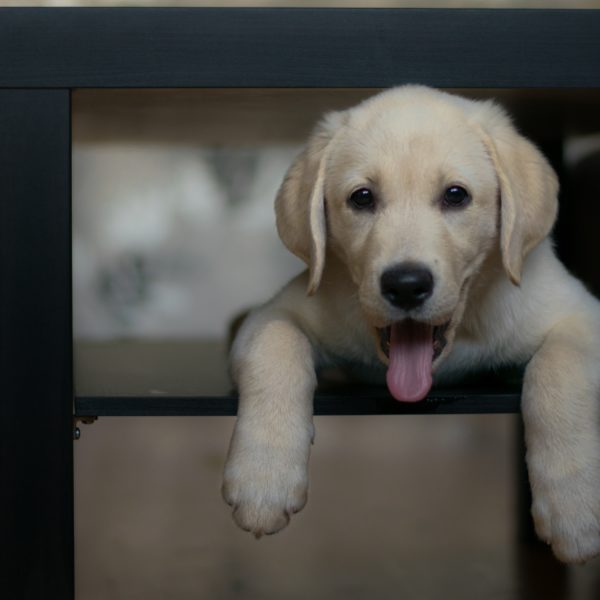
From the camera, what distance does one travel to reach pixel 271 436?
75.4 inches

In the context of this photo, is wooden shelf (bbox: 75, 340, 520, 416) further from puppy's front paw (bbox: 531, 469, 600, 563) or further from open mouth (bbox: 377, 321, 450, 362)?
puppy's front paw (bbox: 531, 469, 600, 563)

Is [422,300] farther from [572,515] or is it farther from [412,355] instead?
[572,515]

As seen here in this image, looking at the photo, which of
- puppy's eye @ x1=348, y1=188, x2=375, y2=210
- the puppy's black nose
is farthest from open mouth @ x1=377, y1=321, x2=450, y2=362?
puppy's eye @ x1=348, y1=188, x2=375, y2=210

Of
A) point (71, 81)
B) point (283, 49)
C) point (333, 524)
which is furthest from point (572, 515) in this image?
point (333, 524)

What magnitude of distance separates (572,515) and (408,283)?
473 mm

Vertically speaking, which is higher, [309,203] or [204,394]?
[309,203]

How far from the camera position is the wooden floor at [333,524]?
2.75 meters

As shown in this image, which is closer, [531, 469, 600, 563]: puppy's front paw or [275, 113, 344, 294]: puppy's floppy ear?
[531, 469, 600, 563]: puppy's front paw

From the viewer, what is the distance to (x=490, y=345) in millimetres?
2236

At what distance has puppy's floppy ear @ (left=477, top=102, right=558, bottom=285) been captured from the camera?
2090mm

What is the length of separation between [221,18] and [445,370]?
0.84 m

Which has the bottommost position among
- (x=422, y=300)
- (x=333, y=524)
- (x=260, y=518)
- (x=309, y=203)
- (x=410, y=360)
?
(x=333, y=524)

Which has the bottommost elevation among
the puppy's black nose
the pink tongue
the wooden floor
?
the wooden floor

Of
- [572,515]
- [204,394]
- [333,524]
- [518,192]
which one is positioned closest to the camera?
[572,515]
